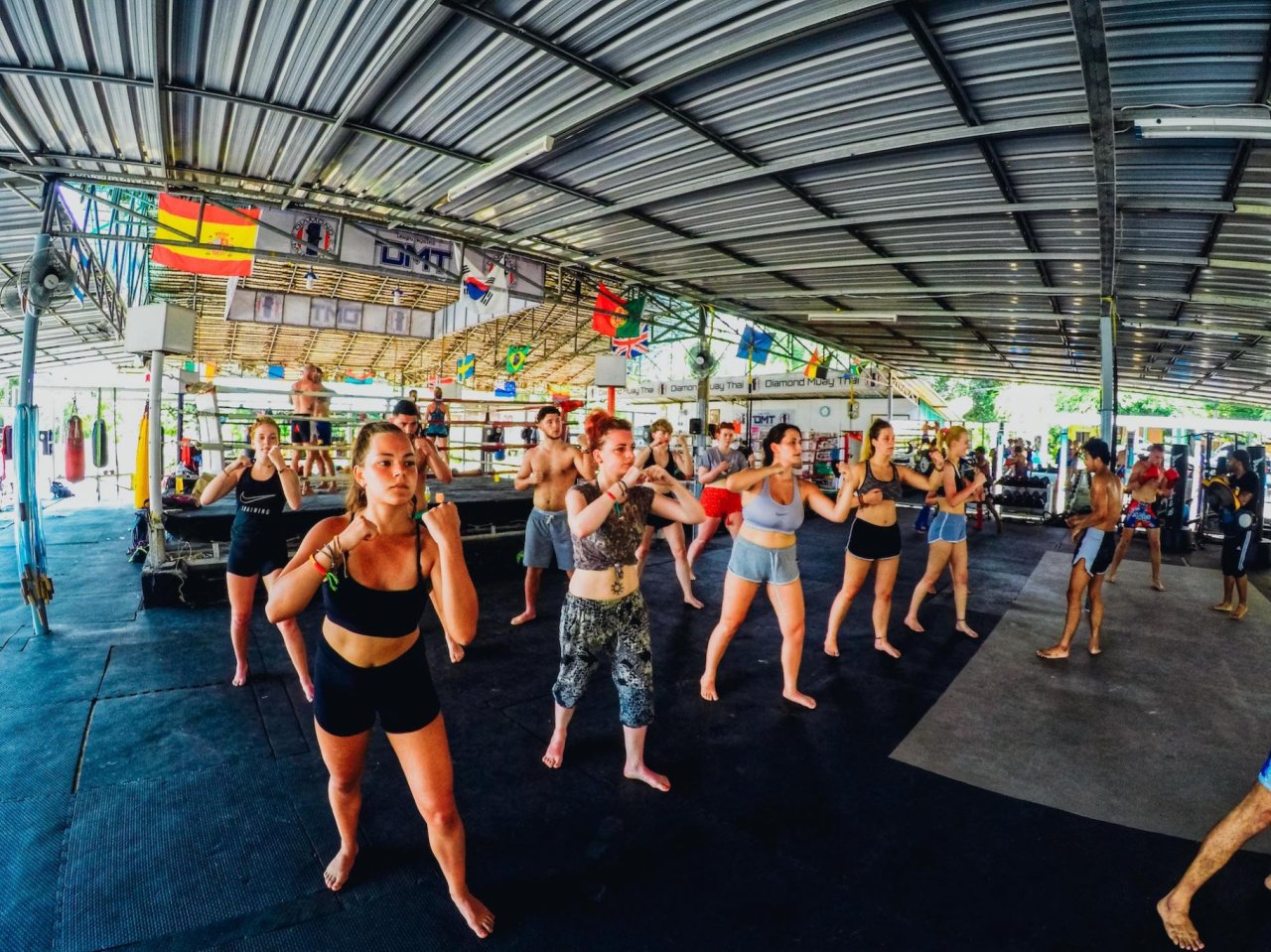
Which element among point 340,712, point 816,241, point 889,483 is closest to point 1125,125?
point 889,483

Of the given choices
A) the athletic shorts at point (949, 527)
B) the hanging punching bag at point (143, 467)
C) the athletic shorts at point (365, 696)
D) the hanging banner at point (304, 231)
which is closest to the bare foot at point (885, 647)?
the athletic shorts at point (949, 527)

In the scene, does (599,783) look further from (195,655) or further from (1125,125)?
(1125,125)

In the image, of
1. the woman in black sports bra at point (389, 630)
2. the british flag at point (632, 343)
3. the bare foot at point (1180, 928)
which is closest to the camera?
the woman in black sports bra at point (389, 630)

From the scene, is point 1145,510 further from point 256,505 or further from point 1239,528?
point 256,505

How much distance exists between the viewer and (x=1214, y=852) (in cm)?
204

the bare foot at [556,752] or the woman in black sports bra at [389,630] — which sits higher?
the woman in black sports bra at [389,630]

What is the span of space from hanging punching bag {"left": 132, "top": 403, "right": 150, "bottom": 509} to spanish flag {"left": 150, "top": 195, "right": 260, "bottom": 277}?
1.72 metres

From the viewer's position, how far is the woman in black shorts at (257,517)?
377 centimetres

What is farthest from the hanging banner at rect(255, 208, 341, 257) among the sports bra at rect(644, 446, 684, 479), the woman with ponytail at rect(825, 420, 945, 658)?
the woman with ponytail at rect(825, 420, 945, 658)

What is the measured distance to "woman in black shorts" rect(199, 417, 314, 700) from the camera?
377 centimetres

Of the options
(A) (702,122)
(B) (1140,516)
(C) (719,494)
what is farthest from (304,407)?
(B) (1140,516)

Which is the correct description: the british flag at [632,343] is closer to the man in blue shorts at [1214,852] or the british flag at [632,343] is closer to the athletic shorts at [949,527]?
the athletic shorts at [949,527]

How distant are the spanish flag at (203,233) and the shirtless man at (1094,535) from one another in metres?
8.47

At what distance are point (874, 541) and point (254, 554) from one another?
444 cm
